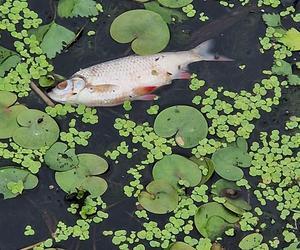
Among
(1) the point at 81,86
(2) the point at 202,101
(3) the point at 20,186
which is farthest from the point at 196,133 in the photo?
(3) the point at 20,186

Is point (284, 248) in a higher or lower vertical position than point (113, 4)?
lower

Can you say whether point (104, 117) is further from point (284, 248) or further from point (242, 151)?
point (284, 248)

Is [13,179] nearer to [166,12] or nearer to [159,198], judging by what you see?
[159,198]

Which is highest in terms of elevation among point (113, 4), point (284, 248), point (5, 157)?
point (113, 4)

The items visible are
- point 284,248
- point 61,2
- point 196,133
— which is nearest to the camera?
point 284,248

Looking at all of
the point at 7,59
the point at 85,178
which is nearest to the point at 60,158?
the point at 85,178

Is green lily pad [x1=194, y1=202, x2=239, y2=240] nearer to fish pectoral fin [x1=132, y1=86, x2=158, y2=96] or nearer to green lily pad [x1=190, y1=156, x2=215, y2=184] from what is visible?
green lily pad [x1=190, y1=156, x2=215, y2=184]

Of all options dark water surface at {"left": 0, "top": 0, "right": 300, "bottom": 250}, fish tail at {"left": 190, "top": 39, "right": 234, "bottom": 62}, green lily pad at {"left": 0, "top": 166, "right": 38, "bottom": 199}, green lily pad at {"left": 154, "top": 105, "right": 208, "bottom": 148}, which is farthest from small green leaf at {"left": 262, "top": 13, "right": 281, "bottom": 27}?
green lily pad at {"left": 0, "top": 166, "right": 38, "bottom": 199}
